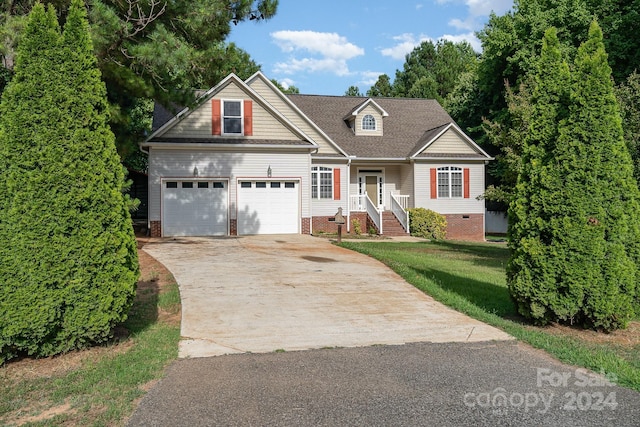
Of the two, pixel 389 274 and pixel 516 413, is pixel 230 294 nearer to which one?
pixel 389 274

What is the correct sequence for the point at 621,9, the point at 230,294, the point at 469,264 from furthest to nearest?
the point at 621,9
the point at 469,264
the point at 230,294

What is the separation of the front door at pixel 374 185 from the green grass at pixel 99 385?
61.2ft

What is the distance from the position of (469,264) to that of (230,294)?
7.40 metres

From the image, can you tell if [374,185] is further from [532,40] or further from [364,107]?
[532,40]

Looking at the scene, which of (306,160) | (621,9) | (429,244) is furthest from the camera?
(621,9)

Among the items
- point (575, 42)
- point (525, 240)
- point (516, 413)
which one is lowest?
point (516, 413)

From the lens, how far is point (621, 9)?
87.7 ft

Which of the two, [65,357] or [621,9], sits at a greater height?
[621,9]

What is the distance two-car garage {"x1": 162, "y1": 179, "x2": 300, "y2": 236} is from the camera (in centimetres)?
1866

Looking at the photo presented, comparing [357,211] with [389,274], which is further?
[357,211]

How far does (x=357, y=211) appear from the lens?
22906mm

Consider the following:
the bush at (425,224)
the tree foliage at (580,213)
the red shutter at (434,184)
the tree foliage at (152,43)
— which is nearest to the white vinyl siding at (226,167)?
the tree foliage at (152,43)

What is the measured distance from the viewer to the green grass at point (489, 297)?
517 centimetres

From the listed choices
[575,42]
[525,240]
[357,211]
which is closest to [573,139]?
[525,240]
